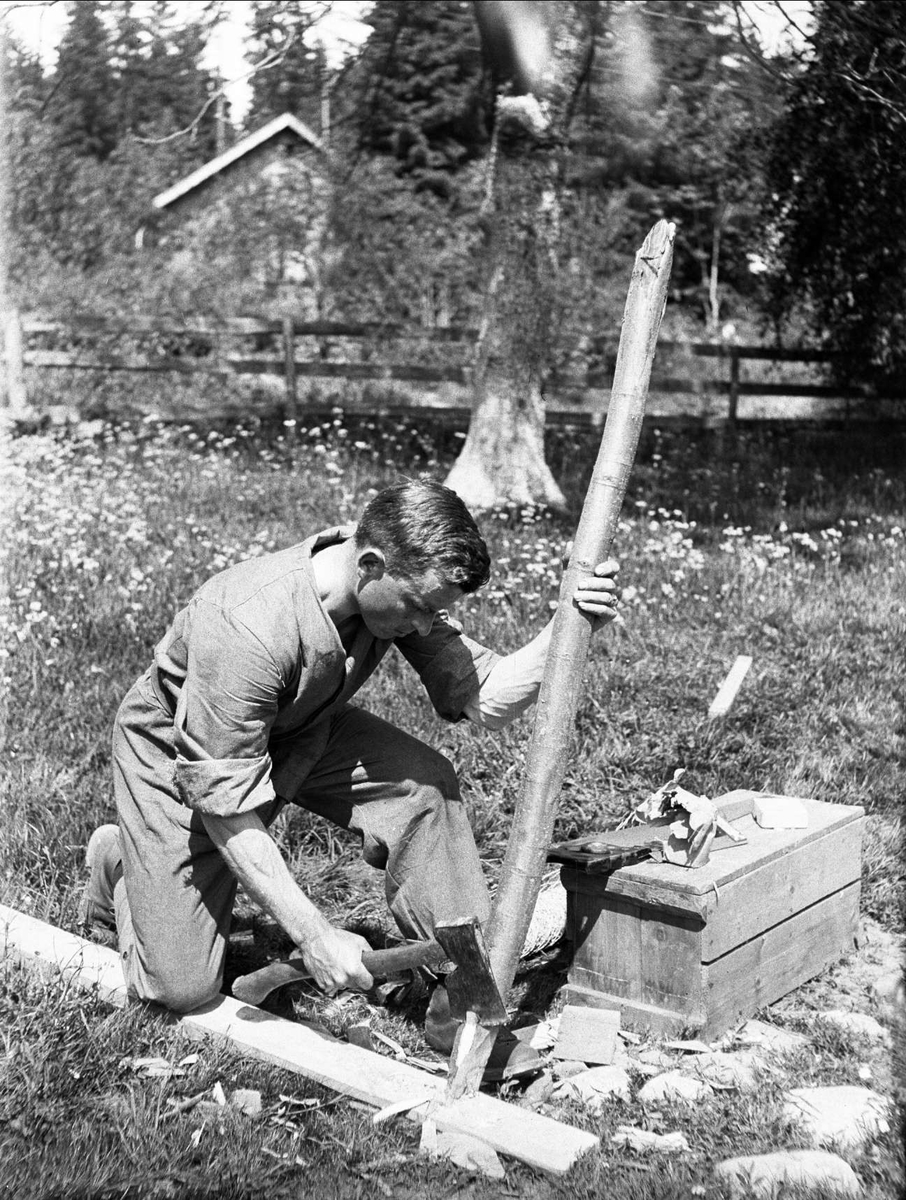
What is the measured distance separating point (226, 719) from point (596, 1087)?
1.39m

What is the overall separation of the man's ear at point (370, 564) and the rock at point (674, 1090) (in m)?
1.52

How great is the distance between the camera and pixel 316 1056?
3.55 meters

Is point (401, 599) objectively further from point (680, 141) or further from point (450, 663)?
point (680, 141)

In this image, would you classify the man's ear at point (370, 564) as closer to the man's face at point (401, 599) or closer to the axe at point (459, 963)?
the man's face at point (401, 599)

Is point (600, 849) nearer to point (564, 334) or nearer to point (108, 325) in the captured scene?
point (108, 325)

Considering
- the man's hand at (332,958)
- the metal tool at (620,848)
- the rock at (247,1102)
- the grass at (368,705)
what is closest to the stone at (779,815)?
the metal tool at (620,848)

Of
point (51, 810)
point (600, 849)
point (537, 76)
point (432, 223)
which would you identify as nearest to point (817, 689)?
point (600, 849)

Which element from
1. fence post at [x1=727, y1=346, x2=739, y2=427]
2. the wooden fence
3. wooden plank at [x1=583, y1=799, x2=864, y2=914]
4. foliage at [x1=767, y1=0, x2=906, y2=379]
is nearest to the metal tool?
wooden plank at [x1=583, y1=799, x2=864, y2=914]

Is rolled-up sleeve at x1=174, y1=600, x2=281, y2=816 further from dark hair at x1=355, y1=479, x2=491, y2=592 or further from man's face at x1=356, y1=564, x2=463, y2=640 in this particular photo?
dark hair at x1=355, y1=479, x2=491, y2=592

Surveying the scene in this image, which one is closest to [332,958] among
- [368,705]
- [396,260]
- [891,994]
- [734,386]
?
[891,994]

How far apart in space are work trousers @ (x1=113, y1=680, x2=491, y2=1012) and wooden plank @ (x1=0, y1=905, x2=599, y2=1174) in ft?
0.29

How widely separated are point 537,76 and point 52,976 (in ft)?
25.4

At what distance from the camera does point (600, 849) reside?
3869 mm

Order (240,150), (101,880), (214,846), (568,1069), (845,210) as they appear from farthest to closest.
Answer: (240,150) < (845,210) < (101,880) < (214,846) < (568,1069)
